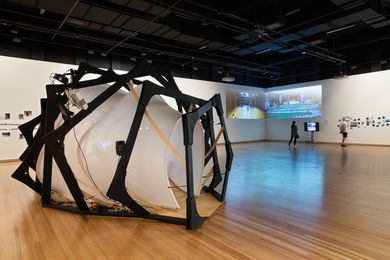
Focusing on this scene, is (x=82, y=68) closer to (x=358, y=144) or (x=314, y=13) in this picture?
(x=314, y=13)

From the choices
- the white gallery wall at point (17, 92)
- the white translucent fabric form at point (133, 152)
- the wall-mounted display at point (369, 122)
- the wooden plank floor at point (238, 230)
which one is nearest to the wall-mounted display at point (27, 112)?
the white gallery wall at point (17, 92)

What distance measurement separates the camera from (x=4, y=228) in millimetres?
3156

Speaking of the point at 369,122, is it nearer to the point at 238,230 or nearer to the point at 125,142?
the point at 238,230

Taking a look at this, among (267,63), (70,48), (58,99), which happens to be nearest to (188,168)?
(58,99)

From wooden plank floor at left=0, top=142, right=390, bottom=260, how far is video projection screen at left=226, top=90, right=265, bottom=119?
35.8ft

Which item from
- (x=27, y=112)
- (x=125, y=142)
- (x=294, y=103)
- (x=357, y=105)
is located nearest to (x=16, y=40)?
(x=27, y=112)

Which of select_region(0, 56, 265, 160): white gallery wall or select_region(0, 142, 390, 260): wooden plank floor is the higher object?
select_region(0, 56, 265, 160): white gallery wall

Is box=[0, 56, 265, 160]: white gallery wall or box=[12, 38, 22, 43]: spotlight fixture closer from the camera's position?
box=[12, 38, 22, 43]: spotlight fixture

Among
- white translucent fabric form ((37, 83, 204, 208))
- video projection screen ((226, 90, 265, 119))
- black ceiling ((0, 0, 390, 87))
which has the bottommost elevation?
white translucent fabric form ((37, 83, 204, 208))

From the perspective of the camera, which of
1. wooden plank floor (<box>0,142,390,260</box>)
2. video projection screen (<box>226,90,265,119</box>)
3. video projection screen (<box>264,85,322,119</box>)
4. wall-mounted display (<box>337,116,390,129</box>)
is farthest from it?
video projection screen (<box>226,90,265,119</box>)

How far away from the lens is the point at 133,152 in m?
3.71

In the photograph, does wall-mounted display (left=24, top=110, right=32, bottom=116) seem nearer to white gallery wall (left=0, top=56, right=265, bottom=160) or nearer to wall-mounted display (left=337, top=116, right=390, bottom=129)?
white gallery wall (left=0, top=56, right=265, bottom=160)

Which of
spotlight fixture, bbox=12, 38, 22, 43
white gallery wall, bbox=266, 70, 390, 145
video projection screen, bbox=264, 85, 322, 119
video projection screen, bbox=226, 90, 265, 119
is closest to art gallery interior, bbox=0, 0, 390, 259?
spotlight fixture, bbox=12, 38, 22, 43

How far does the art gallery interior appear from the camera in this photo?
281 cm
